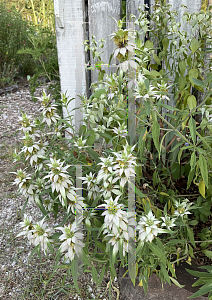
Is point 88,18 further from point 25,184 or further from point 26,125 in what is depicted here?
point 25,184

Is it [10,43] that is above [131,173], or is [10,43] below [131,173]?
above

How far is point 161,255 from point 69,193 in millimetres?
395

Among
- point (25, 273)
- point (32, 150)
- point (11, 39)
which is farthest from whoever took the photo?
point (11, 39)

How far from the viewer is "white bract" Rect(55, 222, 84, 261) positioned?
0.92 meters

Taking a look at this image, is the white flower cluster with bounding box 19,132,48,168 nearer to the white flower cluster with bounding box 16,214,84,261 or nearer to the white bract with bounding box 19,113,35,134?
the white bract with bounding box 19,113,35,134

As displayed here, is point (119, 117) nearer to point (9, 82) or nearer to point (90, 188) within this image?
point (90, 188)

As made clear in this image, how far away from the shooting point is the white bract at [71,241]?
0.92 meters

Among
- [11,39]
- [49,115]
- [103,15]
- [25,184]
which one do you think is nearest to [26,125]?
[49,115]

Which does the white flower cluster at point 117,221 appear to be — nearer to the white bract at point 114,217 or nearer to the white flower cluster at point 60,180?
the white bract at point 114,217

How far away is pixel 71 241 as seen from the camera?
0.94 meters

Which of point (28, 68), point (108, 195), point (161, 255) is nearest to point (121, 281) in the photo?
point (161, 255)

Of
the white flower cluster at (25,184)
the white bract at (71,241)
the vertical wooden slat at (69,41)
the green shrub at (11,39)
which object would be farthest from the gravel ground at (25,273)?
the green shrub at (11,39)

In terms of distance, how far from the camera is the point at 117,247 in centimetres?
94

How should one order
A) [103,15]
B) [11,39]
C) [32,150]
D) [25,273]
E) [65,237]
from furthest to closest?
[11,39], [103,15], [25,273], [32,150], [65,237]
